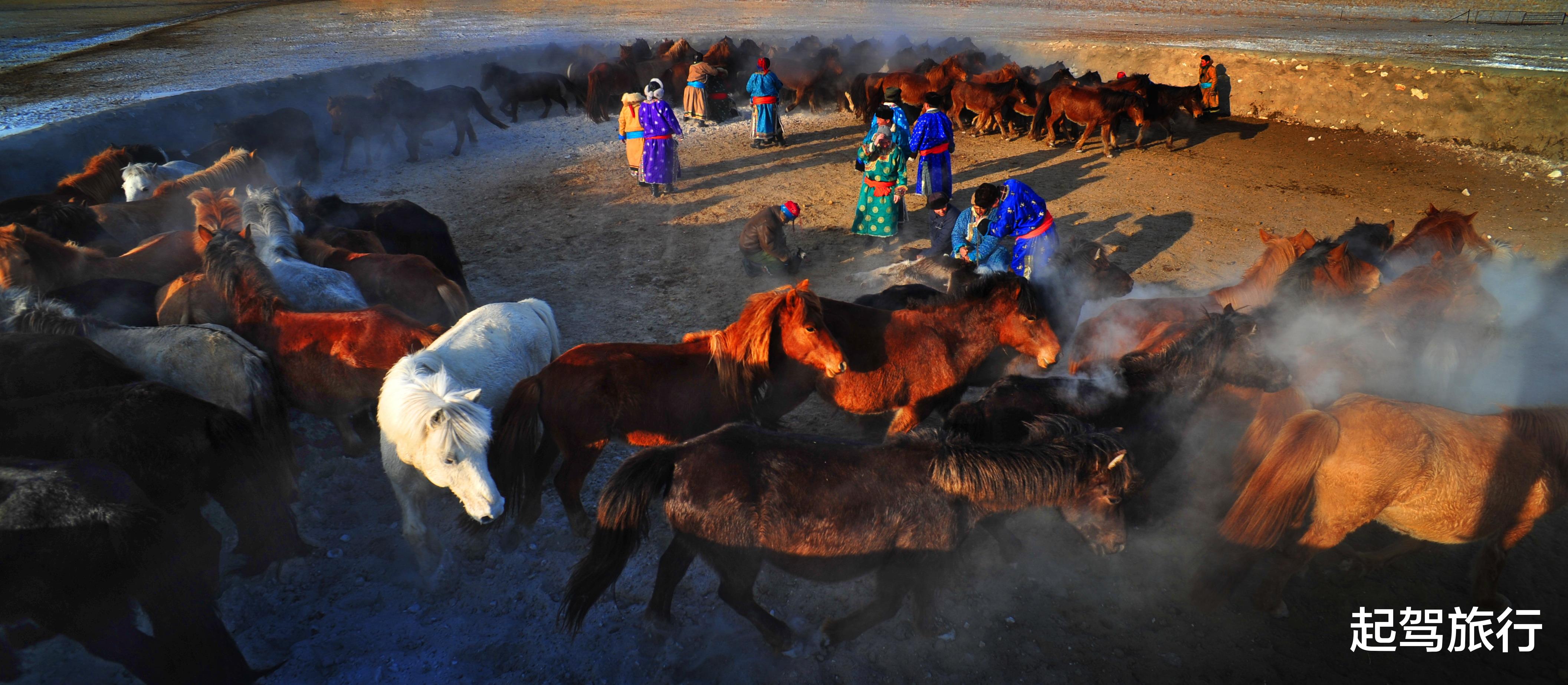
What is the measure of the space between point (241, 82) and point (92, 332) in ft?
44.5

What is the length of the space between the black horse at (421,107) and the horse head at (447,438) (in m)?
12.0

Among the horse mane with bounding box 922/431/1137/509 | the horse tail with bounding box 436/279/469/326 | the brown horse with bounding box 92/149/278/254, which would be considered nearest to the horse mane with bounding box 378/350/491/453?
the horse tail with bounding box 436/279/469/326

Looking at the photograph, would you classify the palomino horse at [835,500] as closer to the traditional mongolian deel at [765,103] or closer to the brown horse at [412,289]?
the brown horse at [412,289]

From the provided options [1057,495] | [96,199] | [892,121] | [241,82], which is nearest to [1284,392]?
[1057,495]

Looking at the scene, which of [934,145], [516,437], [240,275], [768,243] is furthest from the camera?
[934,145]

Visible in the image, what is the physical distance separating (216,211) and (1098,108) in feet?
43.9

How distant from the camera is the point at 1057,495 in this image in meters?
3.11

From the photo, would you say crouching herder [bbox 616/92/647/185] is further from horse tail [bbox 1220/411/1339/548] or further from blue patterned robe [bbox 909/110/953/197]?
horse tail [bbox 1220/411/1339/548]

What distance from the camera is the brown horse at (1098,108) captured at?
12.5 meters

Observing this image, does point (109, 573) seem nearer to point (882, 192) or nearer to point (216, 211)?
point (216, 211)

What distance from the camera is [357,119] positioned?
12656mm

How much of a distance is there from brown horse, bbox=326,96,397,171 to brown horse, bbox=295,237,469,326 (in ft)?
29.4

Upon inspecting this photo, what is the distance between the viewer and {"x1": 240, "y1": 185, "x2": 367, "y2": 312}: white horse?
526 cm

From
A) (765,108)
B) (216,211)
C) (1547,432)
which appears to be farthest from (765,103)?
(1547,432)
